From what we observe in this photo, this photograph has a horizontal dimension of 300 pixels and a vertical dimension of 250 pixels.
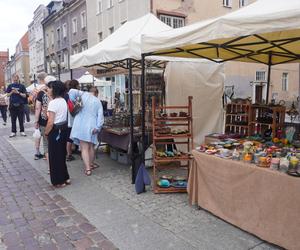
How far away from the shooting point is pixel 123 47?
5.16 meters

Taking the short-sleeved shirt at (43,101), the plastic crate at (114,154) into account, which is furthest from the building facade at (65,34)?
the short-sleeved shirt at (43,101)

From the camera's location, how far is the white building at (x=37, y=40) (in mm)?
38312

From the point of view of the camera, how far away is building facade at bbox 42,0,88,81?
83.2 feet

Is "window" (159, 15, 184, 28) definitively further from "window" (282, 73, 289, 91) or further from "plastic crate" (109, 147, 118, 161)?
"plastic crate" (109, 147, 118, 161)

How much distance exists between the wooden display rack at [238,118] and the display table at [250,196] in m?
2.17

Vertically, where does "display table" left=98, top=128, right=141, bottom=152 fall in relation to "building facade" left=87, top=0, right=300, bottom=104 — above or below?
below

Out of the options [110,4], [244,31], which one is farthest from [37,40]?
[244,31]

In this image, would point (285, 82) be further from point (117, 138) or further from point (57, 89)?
point (57, 89)

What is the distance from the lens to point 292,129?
5.17 meters

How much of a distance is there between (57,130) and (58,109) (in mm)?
327

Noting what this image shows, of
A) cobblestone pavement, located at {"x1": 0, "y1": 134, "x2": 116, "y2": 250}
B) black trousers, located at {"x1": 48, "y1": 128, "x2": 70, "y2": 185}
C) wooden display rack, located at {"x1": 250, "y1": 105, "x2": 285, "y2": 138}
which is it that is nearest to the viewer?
cobblestone pavement, located at {"x1": 0, "y1": 134, "x2": 116, "y2": 250}

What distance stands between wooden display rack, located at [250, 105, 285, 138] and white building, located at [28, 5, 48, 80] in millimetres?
36473

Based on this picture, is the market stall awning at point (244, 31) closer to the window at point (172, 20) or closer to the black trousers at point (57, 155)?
the black trousers at point (57, 155)

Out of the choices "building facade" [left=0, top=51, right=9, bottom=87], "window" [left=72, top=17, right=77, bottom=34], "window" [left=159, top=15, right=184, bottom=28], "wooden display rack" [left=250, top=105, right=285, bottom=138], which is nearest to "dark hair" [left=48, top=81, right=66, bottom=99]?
"wooden display rack" [left=250, top=105, right=285, bottom=138]
